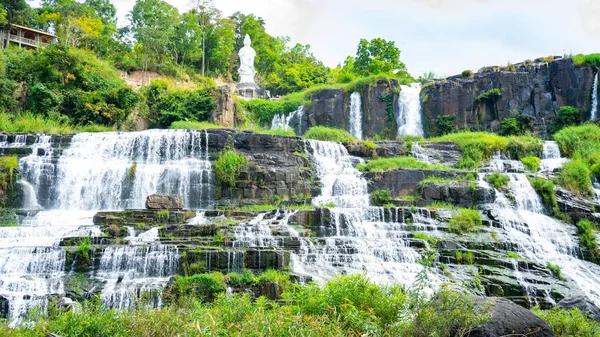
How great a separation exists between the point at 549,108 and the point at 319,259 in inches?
915

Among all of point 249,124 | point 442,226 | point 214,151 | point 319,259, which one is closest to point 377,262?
point 319,259

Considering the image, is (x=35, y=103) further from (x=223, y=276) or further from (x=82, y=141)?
(x=223, y=276)

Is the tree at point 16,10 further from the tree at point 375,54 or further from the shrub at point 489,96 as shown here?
the shrub at point 489,96

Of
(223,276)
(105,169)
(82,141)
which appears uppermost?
(82,141)

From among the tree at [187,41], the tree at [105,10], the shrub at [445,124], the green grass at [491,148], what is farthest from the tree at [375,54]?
the tree at [105,10]

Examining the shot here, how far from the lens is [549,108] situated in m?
31.4

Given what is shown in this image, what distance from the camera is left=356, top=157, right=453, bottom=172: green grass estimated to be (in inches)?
921

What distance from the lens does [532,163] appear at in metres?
24.0

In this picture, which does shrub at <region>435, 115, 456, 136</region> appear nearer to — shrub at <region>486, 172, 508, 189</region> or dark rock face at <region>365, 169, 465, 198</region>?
dark rock face at <region>365, 169, 465, 198</region>

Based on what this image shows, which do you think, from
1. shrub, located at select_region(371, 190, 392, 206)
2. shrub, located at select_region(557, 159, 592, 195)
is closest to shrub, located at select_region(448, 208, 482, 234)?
shrub, located at select_region(371, 190, 392, 206)

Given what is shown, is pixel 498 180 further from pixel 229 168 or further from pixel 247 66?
pixel 247 66

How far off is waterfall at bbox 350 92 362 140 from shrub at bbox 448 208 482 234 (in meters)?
16.8

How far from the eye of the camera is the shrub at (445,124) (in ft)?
109

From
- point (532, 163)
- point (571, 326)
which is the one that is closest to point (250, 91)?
point (532, 163)
